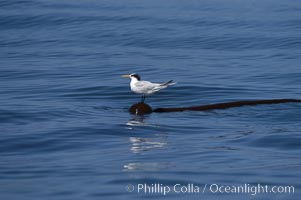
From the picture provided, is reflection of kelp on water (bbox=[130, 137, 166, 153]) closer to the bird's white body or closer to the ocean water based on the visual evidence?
Answer: the ocean water

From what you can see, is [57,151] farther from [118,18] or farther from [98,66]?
[118,18]

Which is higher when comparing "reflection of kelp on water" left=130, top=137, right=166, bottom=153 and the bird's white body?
the bird's white body

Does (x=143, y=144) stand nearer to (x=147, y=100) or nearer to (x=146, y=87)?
(x=146, y=87)

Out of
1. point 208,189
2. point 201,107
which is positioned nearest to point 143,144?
point 208,189

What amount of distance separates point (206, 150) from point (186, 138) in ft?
3.66

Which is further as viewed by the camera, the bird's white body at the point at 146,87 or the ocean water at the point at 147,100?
the bird's white body at the point at 146,87

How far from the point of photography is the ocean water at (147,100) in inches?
456

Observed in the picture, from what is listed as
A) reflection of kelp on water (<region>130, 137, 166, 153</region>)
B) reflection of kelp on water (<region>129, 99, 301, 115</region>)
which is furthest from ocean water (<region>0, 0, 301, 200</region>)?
reflection of kelp on water (<region>129, 99, 301, 115</region>)

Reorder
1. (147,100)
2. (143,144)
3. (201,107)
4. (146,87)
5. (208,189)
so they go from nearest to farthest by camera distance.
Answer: (208,189) < (143,144) < (201,107) < (146,87) < (147,100)

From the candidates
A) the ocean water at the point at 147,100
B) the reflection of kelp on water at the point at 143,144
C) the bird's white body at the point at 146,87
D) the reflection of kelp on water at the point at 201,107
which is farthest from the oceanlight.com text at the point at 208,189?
the bird's white body at the point at 146,87

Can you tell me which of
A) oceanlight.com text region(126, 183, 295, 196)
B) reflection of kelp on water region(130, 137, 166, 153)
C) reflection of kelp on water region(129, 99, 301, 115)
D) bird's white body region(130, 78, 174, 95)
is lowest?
oceanlight.com text region(126, 183, 295, 196)

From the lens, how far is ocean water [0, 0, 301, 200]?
38.0 feet

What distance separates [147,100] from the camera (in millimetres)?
18984

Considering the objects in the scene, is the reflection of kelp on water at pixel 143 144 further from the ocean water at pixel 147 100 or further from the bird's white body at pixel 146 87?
the bird's white body at pixel 146 87
